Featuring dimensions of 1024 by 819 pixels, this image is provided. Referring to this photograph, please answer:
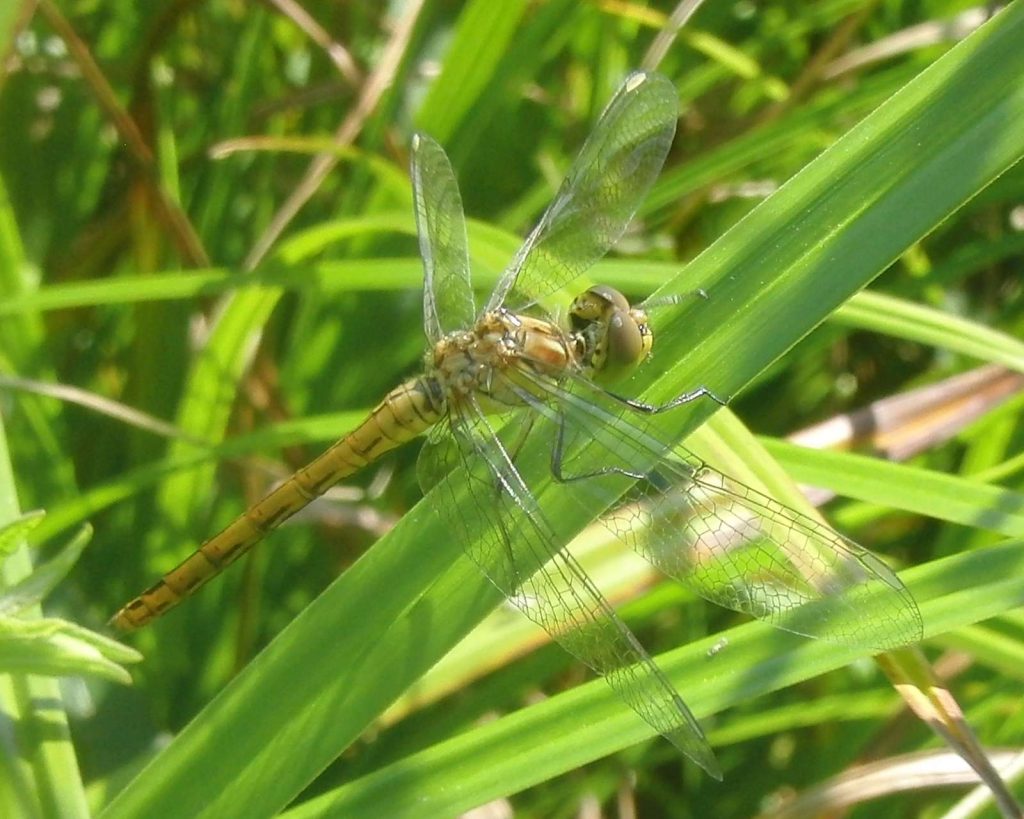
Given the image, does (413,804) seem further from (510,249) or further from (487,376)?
(510,249)

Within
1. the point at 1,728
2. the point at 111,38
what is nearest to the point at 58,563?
the point at 1,728

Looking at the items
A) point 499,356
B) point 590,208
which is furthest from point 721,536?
point 590,208

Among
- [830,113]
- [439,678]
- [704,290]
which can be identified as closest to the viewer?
[704,290]

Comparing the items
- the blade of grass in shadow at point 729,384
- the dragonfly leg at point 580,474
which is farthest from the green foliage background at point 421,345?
the dragonfly leg at point 580,474

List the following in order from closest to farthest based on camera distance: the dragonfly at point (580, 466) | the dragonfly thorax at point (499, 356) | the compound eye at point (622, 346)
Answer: the dragonfly at point (580, 466), the compound eye at point (622, 346), the dragonfly thorax at point (499, 356)

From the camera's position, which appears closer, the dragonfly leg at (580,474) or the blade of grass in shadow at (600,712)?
the blade of grass in shadow at (600,712)

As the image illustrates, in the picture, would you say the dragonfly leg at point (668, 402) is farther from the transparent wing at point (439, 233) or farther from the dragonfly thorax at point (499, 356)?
the transparent wing at point (439, 233)
